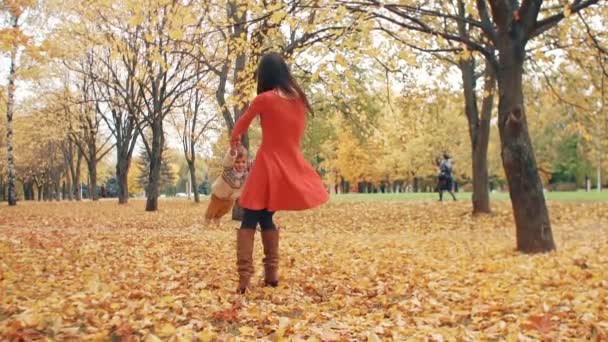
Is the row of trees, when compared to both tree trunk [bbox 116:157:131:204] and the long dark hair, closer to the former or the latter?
tree trunk [bbox 116:157:131:204]

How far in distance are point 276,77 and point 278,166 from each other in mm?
814

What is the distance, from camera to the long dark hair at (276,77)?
5008mm

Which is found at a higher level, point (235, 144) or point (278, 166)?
point (235, 144)

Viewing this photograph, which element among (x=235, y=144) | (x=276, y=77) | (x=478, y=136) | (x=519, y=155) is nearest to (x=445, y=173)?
(x=478, y=136)

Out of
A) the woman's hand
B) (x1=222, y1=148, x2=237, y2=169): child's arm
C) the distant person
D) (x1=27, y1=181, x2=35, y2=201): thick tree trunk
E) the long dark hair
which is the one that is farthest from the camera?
(x1=27, y1=181, x2=35, y2=201): thick tree trunk

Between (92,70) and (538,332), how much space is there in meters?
31.0

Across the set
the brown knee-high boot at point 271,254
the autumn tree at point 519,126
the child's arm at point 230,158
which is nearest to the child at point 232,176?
the child's arm at point 230,158

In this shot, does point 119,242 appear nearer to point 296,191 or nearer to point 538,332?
point 296,191

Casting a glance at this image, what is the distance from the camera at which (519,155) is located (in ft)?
25.0

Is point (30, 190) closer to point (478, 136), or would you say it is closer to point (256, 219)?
point (478, 136)

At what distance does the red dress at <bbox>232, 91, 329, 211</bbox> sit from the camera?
4867mm

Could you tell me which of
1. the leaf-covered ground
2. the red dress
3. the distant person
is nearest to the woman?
the red dress

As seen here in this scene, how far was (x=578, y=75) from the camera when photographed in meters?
13.4

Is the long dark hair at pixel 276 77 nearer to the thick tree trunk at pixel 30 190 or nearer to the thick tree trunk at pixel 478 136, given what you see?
the thick tree trunk at pixel 478 136
